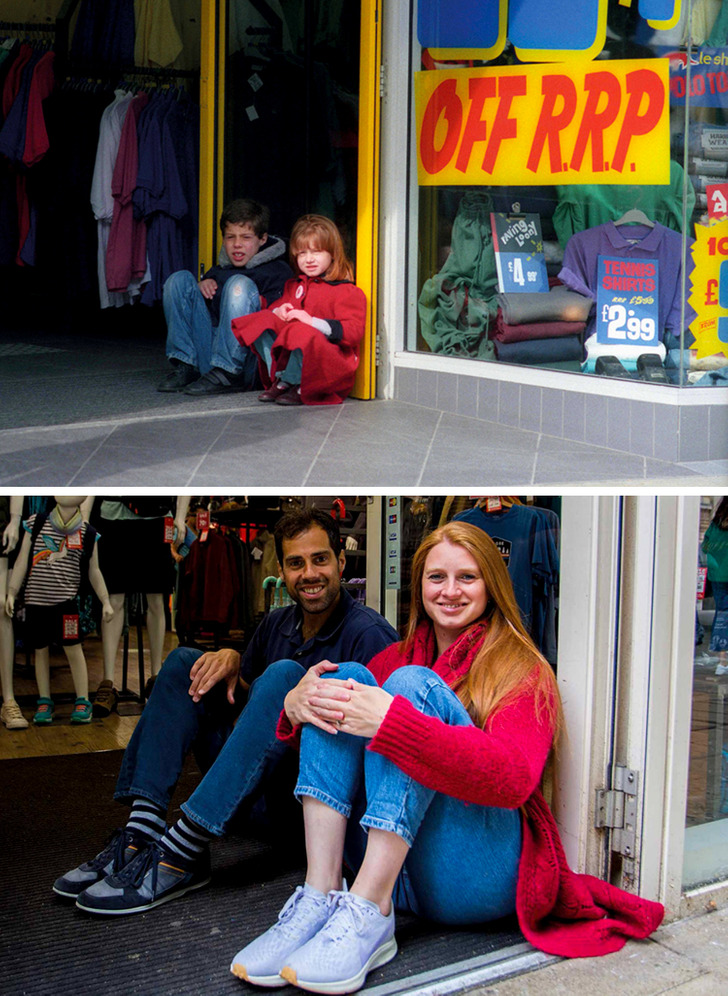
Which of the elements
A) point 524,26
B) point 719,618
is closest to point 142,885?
point 719,618

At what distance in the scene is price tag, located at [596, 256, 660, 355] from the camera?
407 centimetres

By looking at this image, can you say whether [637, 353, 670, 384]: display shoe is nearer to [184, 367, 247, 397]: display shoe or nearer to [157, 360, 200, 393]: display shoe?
[184, 367, 247, 397]: display shoe

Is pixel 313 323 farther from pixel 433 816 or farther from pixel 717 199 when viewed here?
pixel 433 816

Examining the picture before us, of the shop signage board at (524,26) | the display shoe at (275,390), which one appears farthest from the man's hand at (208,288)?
the shop signage board at (524,26)

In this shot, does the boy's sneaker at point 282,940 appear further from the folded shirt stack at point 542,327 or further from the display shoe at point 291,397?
the display shoe at point 291,397

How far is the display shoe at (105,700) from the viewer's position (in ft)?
15.7

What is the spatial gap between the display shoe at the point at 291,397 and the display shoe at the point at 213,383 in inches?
12.0

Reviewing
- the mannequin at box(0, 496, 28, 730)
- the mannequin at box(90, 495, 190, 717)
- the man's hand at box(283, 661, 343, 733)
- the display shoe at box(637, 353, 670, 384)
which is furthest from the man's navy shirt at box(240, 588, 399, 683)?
the mannequin at box(90, 495, 190, 717)

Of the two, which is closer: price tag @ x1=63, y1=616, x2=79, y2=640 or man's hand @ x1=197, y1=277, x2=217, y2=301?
price tag @ x1=63, y1=616, x2=79, y2=640

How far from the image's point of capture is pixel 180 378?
5.03 metres

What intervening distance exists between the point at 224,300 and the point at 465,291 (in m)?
0.97

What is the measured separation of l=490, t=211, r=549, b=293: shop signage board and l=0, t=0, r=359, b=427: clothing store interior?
740 millimetres

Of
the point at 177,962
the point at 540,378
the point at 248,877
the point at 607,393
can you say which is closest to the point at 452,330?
the point at 540,378

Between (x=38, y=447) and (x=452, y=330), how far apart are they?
1757 millimetres
